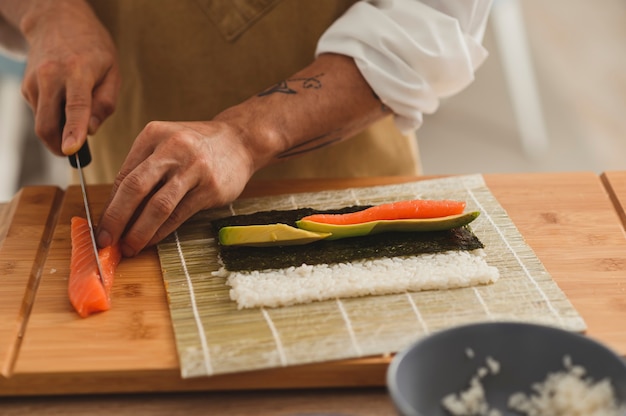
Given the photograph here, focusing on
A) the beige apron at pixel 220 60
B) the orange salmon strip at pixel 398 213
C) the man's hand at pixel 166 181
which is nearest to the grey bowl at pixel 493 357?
the orange salmon strip at pixel 398 213

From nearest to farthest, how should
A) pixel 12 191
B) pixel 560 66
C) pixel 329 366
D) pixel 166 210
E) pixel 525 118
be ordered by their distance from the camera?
pixel 329 366 → pixel 166 210 → pixel 12 191 → pixel 525 118 → pixel 560 66

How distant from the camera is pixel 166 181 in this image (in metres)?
1.61

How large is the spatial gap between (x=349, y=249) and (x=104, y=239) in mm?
444

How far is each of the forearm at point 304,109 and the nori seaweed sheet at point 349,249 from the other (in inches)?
9.1

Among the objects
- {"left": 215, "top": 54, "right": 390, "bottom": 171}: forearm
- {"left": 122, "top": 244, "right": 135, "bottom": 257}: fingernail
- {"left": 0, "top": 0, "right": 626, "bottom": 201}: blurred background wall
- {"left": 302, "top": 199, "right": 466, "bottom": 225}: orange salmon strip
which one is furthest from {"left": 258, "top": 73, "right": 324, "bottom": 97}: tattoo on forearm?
{"left": 0, "top": 0, "right": 626, "bottom": 201}: blurred background wall

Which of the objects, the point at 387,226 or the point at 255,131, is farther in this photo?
the point at 255,131

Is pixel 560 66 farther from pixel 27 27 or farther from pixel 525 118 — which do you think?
pixel 27 27

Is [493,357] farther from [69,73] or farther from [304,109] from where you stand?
[69,73]

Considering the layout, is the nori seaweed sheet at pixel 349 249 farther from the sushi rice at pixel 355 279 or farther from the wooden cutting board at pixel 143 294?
the wooden cutting board at pixel 143 294

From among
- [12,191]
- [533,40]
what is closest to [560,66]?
[533,40]

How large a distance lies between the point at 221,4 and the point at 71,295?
0.83 m

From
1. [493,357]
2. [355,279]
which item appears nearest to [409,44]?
[355,279]

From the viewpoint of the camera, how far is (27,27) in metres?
2.01

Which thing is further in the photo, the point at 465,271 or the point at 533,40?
the point at 533,40
